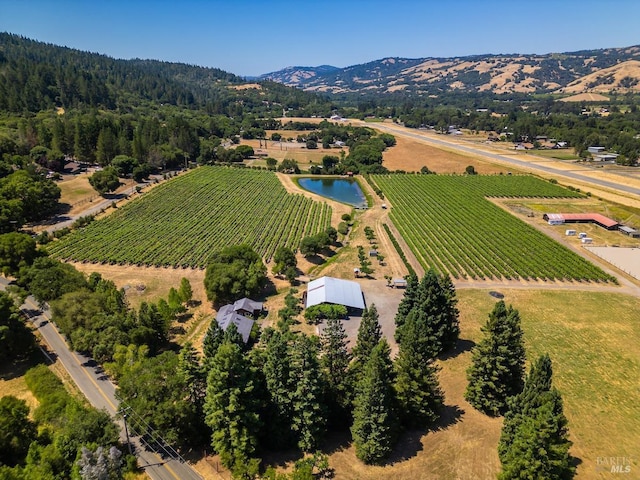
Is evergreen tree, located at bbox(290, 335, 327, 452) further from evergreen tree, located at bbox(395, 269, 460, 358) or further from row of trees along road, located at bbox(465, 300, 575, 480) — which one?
evergreen tree, located at bbox(395, 269, 460, 358)

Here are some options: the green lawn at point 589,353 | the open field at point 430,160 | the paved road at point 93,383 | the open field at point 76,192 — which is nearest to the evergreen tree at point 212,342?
the paved road at point 93,383

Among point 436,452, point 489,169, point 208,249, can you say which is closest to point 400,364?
point 436,452

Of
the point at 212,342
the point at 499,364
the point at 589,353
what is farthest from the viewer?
the point at 589,353

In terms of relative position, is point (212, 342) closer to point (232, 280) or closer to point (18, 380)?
point (232, 280)

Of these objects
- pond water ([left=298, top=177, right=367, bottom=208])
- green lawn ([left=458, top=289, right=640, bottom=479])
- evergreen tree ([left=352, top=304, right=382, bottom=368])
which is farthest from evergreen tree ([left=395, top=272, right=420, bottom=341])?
pond water ([left=298, top=177, right=367, bottom=208])

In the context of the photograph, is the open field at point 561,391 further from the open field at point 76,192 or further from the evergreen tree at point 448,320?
the open field at point 76,192

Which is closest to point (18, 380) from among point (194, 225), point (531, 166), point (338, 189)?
point (194, 225)
